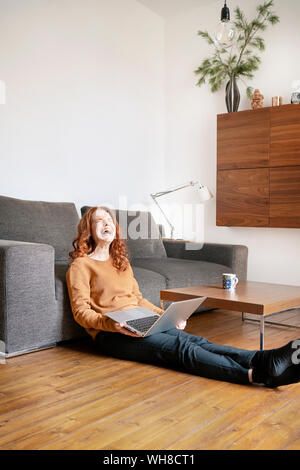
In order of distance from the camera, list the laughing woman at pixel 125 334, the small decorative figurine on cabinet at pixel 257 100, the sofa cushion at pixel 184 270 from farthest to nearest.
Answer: the small decorative figurine on cabinet at pixel 257 100 < the sofa cushion at pixel 184 270 < the laughing woman at pixel 125 334

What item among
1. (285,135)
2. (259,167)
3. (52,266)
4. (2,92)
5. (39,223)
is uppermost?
(2,92)

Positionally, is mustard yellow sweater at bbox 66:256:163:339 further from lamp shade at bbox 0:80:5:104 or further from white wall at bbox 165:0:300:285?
white wall at bbox 165:0:300:285

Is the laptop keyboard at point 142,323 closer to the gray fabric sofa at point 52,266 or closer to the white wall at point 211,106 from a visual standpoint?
the gray fabric sofa at point 52,266

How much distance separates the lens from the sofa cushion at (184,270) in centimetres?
325

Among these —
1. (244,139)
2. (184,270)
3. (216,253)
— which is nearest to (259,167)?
(244,139)

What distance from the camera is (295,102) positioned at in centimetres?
394

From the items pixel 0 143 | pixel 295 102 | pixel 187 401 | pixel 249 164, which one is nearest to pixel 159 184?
pixel 249 164

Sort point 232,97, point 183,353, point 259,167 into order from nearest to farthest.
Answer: point 183,353, point 259,167, point 232,97

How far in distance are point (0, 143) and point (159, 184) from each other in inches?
79.5

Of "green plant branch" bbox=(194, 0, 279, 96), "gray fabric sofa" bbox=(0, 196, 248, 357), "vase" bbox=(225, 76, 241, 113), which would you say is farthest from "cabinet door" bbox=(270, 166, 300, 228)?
"green plant branch" bbox=(194, 0, 279, 96)

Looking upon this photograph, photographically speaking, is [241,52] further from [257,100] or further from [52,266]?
[52,266]

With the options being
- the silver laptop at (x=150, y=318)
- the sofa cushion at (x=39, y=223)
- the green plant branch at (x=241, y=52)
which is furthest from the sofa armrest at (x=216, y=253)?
the green plant branch at (x=241, y=52)

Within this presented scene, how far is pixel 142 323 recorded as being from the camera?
2223 millimetres

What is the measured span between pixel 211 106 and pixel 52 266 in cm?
291
